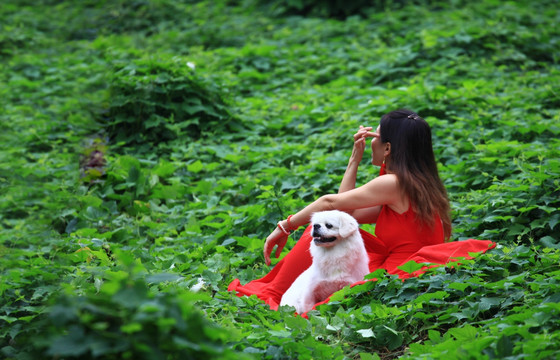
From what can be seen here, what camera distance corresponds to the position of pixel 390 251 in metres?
4.34

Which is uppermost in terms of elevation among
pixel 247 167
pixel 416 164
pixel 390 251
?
pixel 416 164

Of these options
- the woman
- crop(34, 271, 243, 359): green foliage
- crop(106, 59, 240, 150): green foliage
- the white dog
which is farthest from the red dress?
crop(106, 59, 240, 150): green foliage

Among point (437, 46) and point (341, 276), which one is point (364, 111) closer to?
point (437, 46)

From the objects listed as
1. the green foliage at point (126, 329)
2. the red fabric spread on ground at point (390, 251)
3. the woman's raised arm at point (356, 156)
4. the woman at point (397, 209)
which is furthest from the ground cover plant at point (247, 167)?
the woman's raised arm at point (356, 156)

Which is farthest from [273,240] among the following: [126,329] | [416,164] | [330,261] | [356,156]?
[126,329]

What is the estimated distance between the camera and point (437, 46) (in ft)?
31.5

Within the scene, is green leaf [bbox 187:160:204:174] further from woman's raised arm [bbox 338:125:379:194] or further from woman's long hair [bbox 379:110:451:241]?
woman's long hair [bbox 379:110:451:241]

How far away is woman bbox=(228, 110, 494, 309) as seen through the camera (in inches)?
163

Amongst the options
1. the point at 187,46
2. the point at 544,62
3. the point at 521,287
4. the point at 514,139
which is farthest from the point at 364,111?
the point at 187,46

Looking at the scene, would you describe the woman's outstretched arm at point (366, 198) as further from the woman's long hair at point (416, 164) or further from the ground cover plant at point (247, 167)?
the ground cover plant at point (247, 167)

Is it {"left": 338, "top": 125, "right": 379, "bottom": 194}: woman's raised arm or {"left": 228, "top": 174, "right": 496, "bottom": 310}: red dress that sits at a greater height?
{"left": 338, "top": 125, "right": 379, "bottom": 194}: woman's raised arm

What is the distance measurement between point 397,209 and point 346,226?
52 cm

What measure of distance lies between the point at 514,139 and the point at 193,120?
3824 millimetres

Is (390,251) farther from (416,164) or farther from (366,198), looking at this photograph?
(416,164)
